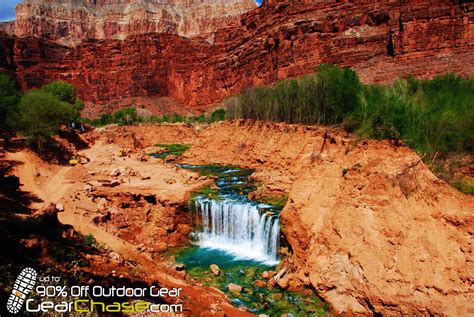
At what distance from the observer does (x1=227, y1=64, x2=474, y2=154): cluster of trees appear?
12.1m

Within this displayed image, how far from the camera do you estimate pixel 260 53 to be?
67625mm

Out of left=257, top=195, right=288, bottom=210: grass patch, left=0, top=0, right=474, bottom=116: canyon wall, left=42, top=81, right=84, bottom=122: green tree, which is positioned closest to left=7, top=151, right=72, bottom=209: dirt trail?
left=257, top=195, right=288, bottom=210: grass patch

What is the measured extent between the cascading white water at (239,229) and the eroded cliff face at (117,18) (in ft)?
480

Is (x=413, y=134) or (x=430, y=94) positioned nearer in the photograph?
(x=413, y=134)

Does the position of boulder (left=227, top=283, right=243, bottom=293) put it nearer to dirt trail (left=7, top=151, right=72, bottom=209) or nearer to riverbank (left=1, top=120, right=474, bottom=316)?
riverbank (left=1, top=120, right=474, bottom=316)

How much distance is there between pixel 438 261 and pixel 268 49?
62.6 meters

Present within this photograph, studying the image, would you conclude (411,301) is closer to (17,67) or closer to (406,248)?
(406,248)

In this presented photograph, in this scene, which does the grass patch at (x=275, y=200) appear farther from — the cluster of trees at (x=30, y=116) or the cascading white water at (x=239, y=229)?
the cluster of trees at (x=30, y=116)

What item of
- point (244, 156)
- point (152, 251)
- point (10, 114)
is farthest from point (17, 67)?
Result: point (152, 251)

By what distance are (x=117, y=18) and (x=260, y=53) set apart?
405 feet

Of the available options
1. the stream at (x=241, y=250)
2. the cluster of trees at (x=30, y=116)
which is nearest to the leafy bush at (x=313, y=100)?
the stream at (x=241, y=250)

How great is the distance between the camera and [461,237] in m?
8.49

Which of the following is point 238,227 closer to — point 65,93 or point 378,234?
point 378,234

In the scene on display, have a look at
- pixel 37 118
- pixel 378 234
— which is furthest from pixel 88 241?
pixel 37 118
